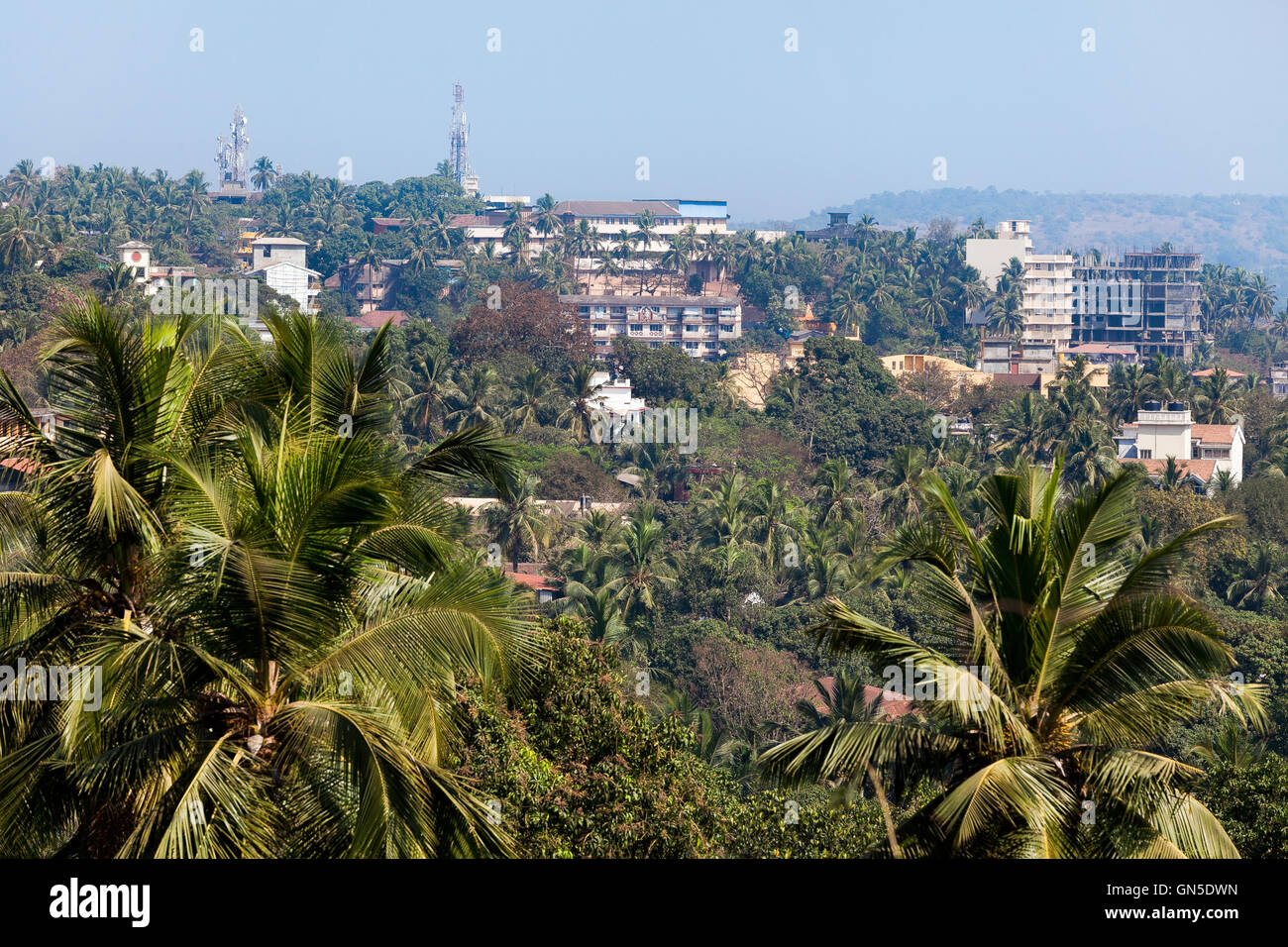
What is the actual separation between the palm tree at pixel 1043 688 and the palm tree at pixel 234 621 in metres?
2.56

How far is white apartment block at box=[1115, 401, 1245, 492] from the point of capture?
63.4m

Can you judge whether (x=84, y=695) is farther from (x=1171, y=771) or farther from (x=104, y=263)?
(x=104, y=263)

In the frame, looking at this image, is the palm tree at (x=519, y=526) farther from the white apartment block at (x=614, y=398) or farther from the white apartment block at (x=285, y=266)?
the white apartment block at (x=285, y=266)

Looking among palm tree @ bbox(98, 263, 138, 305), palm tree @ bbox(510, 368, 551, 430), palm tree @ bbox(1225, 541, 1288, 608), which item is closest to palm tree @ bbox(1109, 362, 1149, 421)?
palm tree @ bbox(1225, 541, 1288, 608)

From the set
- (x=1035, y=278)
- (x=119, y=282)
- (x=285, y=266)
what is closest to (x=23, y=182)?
(x=285, y=266)

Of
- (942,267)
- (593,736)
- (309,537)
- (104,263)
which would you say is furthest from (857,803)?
(942,267)

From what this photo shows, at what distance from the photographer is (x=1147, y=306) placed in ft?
406

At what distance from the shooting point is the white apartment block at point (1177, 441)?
208 feet

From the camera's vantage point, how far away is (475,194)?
17338cm

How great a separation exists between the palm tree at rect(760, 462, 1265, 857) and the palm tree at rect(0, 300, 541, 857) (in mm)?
2560

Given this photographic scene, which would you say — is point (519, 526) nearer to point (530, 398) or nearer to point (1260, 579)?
point (530, 398)

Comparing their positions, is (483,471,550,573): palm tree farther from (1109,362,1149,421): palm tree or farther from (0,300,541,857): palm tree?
(0,300,541,857): palm tree

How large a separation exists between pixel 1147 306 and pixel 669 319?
43.2 meters
